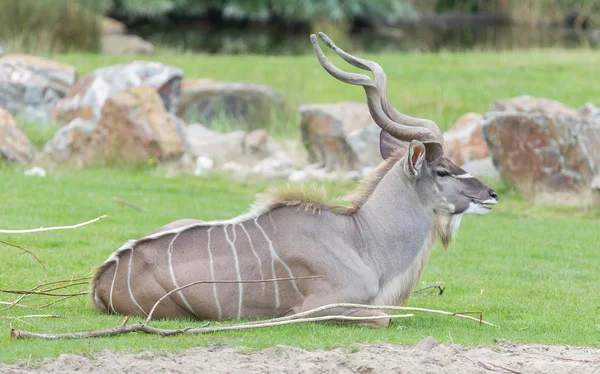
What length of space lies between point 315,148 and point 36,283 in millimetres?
6547

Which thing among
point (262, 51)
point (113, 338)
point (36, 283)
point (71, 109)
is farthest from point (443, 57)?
point (113, 338)

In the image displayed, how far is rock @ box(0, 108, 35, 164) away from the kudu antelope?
6.39m

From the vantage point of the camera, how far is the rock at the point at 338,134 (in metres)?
11.9

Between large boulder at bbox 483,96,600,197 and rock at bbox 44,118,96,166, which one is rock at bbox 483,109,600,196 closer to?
large boulder at bbox 483,96,600,197

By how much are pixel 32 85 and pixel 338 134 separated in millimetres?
4622

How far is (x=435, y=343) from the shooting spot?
473 cm

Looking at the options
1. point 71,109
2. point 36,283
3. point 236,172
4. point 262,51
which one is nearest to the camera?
point 36,283

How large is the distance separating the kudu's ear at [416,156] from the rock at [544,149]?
5.41 m

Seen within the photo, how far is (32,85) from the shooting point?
1402cm

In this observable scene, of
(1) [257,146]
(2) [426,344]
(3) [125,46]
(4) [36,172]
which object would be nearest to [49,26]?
(3) [125,46]

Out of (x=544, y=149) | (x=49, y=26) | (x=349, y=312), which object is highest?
(x=49, y=26)

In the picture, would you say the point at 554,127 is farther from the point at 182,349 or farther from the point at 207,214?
the point at 182,349

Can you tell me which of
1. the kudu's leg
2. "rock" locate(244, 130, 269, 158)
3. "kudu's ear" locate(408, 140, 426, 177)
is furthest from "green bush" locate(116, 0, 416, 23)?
the kudu's leg

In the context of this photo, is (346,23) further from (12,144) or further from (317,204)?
(317,204)
